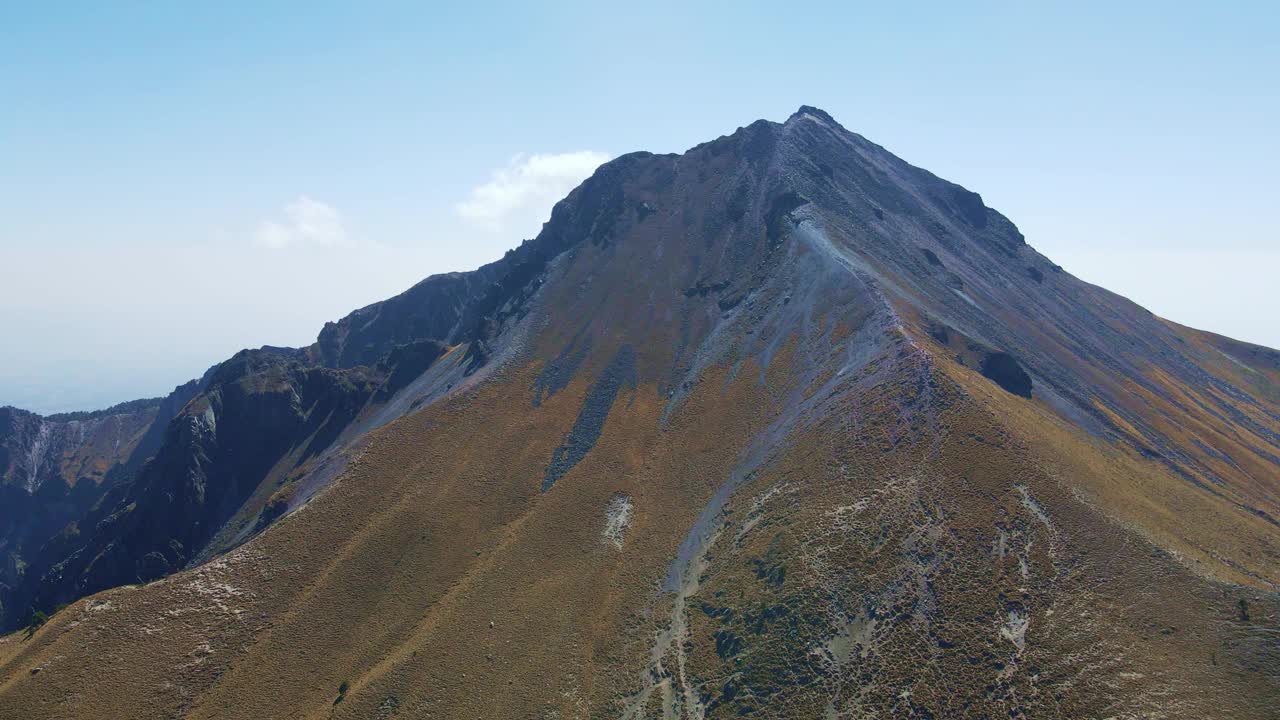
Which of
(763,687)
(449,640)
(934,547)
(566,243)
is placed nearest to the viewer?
(763,687)

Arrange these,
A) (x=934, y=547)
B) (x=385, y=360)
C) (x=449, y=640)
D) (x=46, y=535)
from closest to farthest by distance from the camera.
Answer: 1. (x=934, y=547)
2. (x=449, y=640)
3. (x=385, y=360)
4. (x=46, y=535)

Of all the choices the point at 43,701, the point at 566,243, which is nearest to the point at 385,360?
the point at 566,243

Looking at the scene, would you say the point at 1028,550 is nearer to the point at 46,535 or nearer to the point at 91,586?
the point at 91,586

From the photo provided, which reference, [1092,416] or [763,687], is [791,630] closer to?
[763,687]

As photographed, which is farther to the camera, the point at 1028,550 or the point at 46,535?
the point at 46,535

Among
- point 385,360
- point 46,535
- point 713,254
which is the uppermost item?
point 713,254

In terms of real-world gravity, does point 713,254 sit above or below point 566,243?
below
